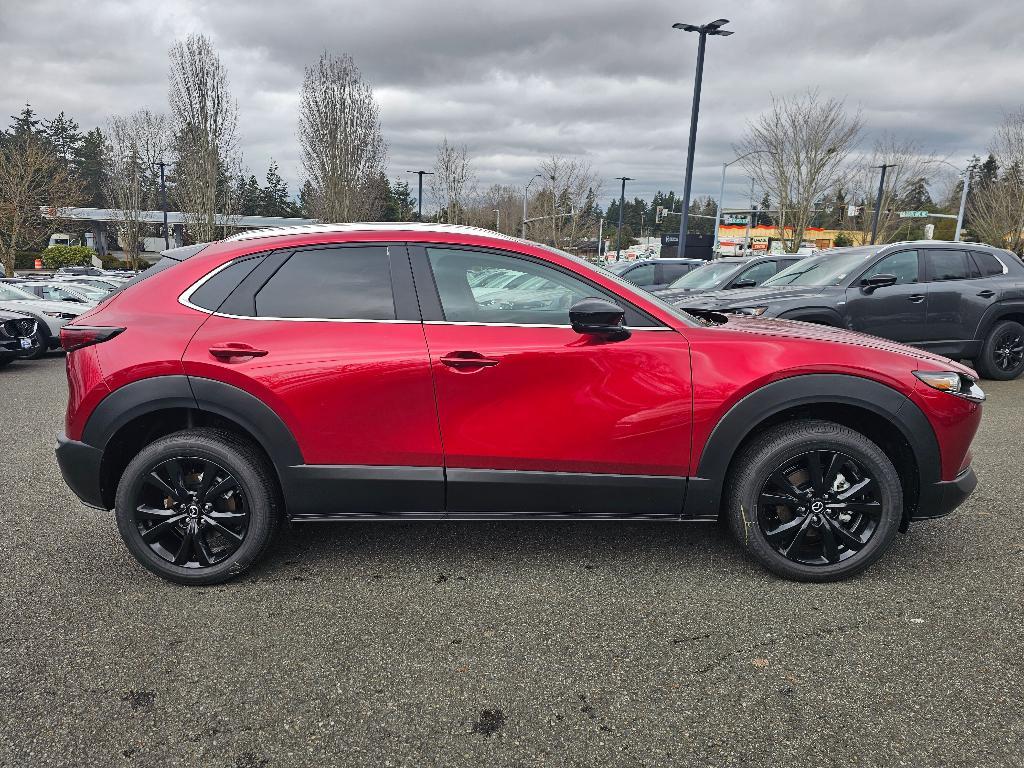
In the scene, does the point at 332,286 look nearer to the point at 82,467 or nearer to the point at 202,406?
the point at 202,406

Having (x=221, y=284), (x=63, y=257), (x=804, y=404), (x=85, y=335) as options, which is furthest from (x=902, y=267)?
(x=63, y=257)

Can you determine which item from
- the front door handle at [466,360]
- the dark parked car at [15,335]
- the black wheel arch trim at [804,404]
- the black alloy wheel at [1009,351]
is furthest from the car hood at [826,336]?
the dark parked car at [15,335]

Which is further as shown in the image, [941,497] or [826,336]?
[826,336]

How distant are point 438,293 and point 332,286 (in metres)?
0.49

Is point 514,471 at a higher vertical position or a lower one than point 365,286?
lower

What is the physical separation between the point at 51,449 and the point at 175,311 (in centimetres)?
356

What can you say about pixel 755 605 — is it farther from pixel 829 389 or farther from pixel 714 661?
pixel 829 389

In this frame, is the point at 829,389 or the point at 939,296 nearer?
the point at 829,389

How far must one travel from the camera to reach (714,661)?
260 cm

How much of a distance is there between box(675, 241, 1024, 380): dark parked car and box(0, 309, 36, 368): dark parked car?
31.5 ft

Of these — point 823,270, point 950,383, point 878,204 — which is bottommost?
point 950,383

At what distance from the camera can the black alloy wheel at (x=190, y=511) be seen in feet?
10.2

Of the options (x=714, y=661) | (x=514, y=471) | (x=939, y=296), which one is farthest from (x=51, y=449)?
(x=939, y=296)

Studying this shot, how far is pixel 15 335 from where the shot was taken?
10.0 m
